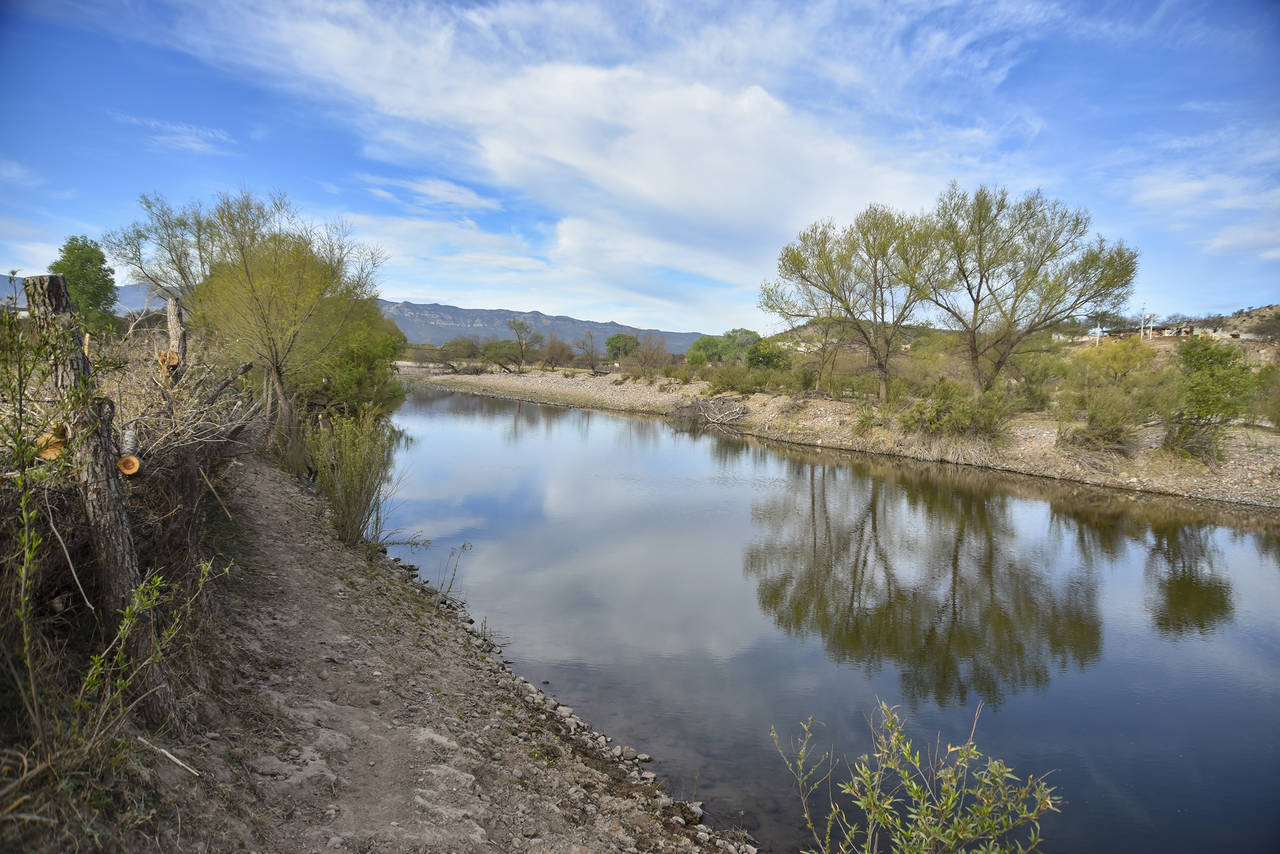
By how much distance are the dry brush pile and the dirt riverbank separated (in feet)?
72.0

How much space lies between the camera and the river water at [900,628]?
5.42 meters

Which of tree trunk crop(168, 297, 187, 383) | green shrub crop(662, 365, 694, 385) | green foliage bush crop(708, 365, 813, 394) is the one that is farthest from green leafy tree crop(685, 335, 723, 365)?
tree trunk crop(168, 297, 187, 383)

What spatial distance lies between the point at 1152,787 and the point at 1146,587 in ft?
20.4

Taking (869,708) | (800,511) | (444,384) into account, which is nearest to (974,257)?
(800,511)

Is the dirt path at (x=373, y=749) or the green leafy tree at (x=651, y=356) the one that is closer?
the dirt path at (x=373, y=749)

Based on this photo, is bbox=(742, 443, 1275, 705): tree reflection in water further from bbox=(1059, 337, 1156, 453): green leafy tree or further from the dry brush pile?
the dry brush pile

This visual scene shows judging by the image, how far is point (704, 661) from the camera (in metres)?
7.36

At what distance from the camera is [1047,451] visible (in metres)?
20.0

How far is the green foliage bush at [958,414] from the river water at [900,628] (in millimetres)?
4651

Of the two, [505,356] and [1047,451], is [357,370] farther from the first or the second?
[505,356]

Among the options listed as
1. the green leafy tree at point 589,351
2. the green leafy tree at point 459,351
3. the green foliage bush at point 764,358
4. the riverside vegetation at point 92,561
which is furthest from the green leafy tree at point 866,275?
the green leafy tree at point 459,351

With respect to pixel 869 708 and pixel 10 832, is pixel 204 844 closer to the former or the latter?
pixel 10 832

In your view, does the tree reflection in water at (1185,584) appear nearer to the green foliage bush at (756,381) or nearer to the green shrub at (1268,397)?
the green shrub at (1268,397)

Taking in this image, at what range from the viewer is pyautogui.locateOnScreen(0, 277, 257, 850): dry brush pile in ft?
7.43
